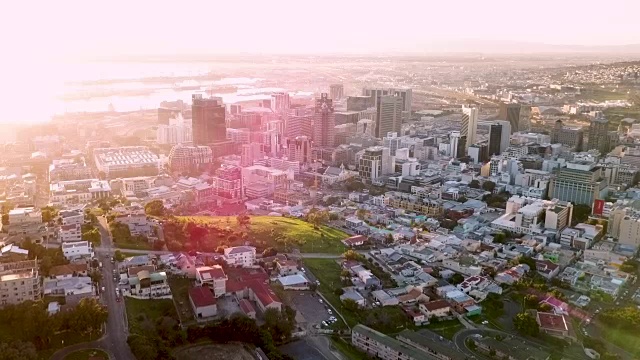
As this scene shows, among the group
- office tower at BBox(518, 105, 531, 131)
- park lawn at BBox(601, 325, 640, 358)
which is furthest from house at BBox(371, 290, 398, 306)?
office tower at BBox(518, 105, 531, 131)

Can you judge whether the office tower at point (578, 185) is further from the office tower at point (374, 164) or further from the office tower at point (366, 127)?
the office tower at point (366, 127)

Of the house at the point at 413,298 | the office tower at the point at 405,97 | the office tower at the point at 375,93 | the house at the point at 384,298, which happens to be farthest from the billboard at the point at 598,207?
the office tower at the point at 405,97

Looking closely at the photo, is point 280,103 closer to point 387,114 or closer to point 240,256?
point 387,114

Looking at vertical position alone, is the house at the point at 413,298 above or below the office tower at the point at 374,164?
below

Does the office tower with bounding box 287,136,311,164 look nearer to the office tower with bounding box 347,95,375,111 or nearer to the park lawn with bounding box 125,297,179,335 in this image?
the office tower with bounding box 347,95,375,111

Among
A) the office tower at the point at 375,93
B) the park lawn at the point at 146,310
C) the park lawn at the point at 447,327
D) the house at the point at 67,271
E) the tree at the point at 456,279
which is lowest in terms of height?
the park lawn at the point at 447,327

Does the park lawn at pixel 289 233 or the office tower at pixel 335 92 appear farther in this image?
the office tower at pixel 335 92
